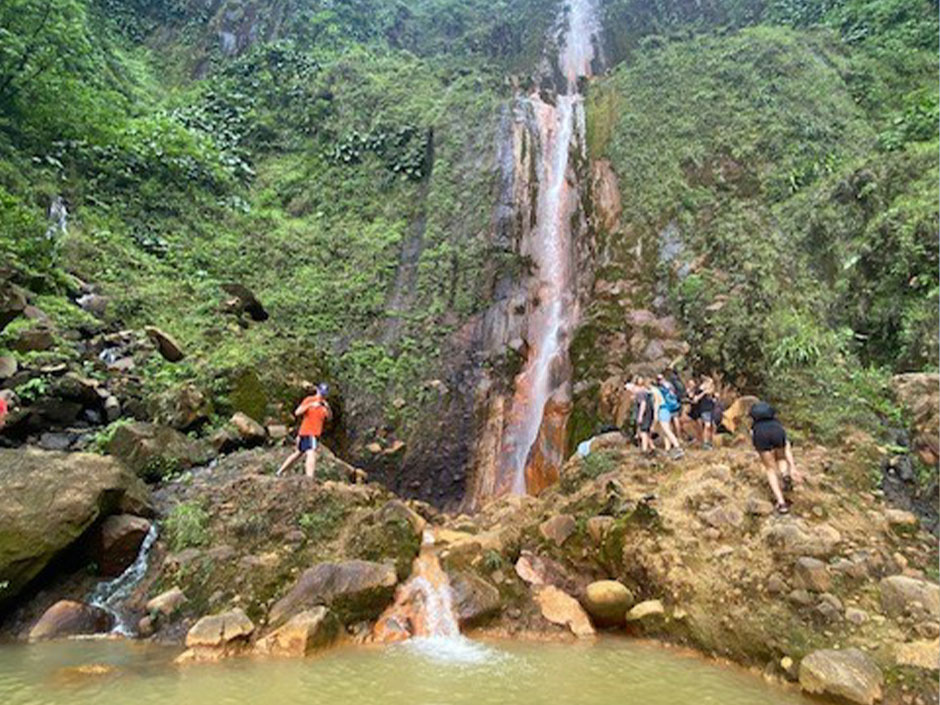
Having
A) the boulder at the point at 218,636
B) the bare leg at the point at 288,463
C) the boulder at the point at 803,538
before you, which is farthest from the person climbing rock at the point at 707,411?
the boulder at the point at 218,636

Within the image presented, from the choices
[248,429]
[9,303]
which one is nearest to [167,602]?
[248,429]

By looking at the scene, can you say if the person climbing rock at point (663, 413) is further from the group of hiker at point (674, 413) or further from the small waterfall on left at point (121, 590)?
the small waterfall on left at point (121, 590)

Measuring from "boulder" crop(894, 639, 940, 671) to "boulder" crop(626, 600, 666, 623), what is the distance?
2278 millimetres

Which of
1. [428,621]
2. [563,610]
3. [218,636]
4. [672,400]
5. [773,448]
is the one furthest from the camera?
[672,400]

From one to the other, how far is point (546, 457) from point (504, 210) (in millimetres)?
8273

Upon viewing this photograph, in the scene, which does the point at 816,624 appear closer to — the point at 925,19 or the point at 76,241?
the point at 76,241

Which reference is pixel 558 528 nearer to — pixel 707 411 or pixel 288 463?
pixel 707 411

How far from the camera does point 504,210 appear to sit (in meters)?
19.1

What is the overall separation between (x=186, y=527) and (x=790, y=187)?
53.4ft

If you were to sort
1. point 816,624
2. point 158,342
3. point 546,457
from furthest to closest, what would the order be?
1. point 546,457
2. point 158,342
3. point 816,624

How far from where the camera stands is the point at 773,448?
812cm

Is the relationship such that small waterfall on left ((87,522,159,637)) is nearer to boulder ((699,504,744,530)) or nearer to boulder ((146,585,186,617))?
boulder ((146,585,186,617))

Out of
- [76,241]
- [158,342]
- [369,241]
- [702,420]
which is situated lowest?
[702,420]

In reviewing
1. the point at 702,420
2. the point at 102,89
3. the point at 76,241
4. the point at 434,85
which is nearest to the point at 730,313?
the point at 702,420
